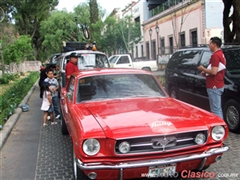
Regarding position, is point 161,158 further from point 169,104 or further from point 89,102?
point 89,102

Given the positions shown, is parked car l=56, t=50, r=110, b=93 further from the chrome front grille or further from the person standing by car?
the chrome front grille

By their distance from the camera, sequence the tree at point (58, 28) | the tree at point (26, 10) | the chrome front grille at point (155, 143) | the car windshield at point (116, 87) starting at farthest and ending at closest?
the tree at point (58, 28), the tree at point (26, 10), the car windshield at point (116, 87), the chrome front grille at point (155, 143)

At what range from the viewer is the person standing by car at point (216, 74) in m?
5.56

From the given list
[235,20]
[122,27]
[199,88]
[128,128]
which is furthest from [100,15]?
[128,128]

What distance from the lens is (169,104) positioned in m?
4.50

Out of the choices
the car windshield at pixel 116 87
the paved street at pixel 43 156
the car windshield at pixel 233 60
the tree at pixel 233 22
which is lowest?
the paved street at pixel 43 156

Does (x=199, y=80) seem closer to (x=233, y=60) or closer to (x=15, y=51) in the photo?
(x=233, y=60)

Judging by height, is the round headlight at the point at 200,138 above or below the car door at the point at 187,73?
below

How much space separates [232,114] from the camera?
6.26 metres

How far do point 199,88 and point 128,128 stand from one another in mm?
4210

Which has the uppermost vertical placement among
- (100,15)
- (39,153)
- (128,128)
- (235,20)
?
(100,15)

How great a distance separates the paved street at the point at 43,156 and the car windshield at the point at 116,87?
4.19 feet

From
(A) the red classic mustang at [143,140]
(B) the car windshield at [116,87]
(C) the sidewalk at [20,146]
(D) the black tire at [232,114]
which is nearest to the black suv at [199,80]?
(D) the black tire at [232,114]

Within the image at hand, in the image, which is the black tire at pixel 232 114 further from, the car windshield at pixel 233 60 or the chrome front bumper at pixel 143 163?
the chrome front bumper at pixel 143 163
